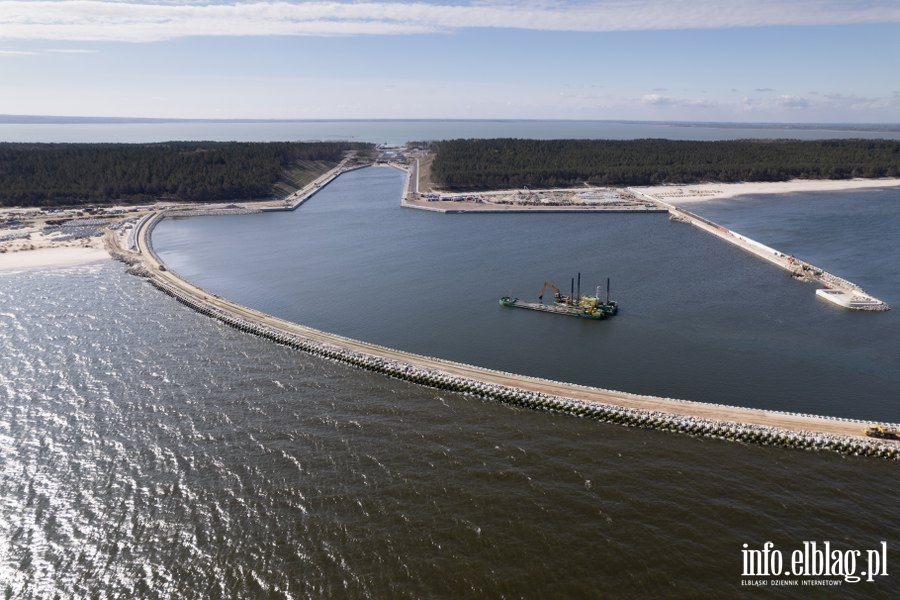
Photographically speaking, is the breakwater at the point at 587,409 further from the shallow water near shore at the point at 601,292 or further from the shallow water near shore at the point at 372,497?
the shallow water near shore at the point at 601,292

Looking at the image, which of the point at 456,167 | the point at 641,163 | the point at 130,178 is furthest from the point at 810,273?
the point at 130,178

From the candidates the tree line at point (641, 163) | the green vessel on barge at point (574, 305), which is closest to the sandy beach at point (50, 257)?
the green vessel on barge at point (574, 305)

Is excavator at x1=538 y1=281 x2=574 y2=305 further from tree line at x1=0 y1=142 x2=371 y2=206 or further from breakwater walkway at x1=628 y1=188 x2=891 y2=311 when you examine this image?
tree line at x1=0 y1=142 x2=371 y2=206

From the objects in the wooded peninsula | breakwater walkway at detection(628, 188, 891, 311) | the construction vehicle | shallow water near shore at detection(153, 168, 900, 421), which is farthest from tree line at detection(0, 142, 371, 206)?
the construction vehicle

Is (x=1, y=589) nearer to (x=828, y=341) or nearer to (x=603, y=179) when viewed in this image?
(x=828, y=341)

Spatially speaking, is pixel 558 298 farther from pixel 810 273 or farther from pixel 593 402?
pixel 810 273

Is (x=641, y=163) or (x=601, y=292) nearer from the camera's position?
(x=601, y=292)
